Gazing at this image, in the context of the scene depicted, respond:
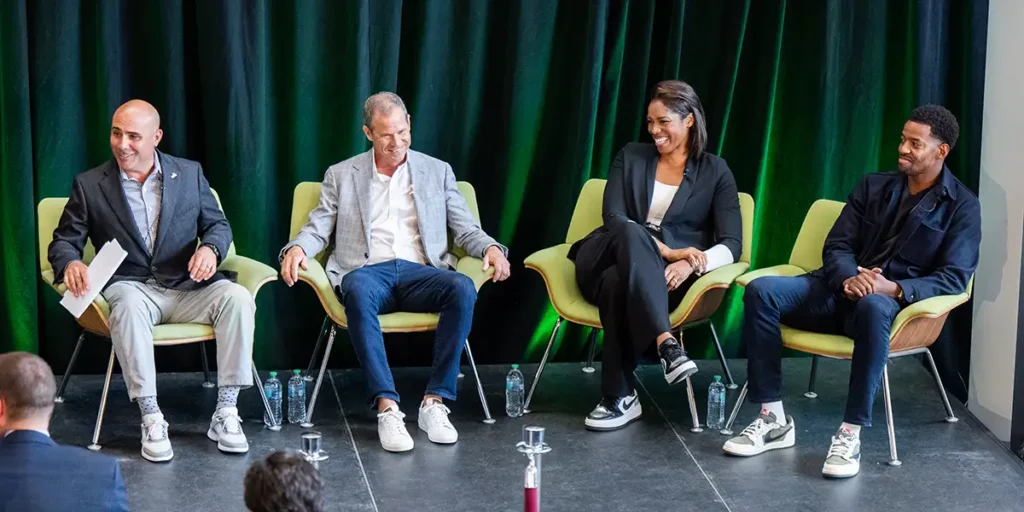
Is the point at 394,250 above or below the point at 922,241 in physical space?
below

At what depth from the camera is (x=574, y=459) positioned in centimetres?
473

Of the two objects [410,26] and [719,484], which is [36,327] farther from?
[719,484]

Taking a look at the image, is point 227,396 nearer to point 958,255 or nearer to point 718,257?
point 718,257

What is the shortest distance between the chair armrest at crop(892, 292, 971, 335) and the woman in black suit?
2.32ft

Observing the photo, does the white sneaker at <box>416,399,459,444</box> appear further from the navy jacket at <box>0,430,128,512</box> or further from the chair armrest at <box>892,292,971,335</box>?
the navy jacket at <box>0,430,128,512</box>

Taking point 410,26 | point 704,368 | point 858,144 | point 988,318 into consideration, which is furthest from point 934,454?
point 410,26

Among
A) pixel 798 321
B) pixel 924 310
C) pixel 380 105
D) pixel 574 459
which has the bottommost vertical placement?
pixel 574 459

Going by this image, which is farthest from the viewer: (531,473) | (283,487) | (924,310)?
(924,310)

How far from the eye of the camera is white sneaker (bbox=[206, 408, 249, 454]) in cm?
468

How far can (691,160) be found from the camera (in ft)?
17.5

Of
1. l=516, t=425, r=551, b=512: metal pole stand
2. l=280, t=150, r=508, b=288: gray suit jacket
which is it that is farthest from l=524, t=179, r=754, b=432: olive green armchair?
l=516, t=425, r=551, b=512: metal pole stand

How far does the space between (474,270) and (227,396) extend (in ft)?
3.35

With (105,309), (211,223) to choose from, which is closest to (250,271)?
(211,223)

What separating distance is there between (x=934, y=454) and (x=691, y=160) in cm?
141
